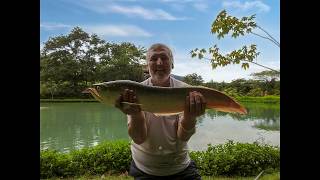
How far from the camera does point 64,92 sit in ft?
25.0

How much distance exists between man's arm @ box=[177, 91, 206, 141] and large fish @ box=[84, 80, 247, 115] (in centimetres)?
2

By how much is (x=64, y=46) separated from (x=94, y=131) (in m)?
3.18

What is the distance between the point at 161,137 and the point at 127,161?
12.1ft

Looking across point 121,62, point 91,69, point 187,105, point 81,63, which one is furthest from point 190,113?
point 81,63

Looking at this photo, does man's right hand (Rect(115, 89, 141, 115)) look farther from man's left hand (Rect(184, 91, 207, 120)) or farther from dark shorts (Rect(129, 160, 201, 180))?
dark shorts (Rect(129, 160, 201, 180))

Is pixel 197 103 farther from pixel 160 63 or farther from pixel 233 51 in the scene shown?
pixel 233 51

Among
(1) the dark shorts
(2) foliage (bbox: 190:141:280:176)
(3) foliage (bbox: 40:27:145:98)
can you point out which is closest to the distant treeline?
(3) foliage (bbox: 40:27:145:98)

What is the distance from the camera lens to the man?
1.59m

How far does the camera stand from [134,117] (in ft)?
5.07

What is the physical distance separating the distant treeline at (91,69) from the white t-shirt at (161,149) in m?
3.44

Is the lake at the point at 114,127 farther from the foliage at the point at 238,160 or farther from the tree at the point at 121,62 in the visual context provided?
the tree at the point at 121,62

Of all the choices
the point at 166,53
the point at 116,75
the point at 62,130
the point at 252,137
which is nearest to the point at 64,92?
the point at 62,130
